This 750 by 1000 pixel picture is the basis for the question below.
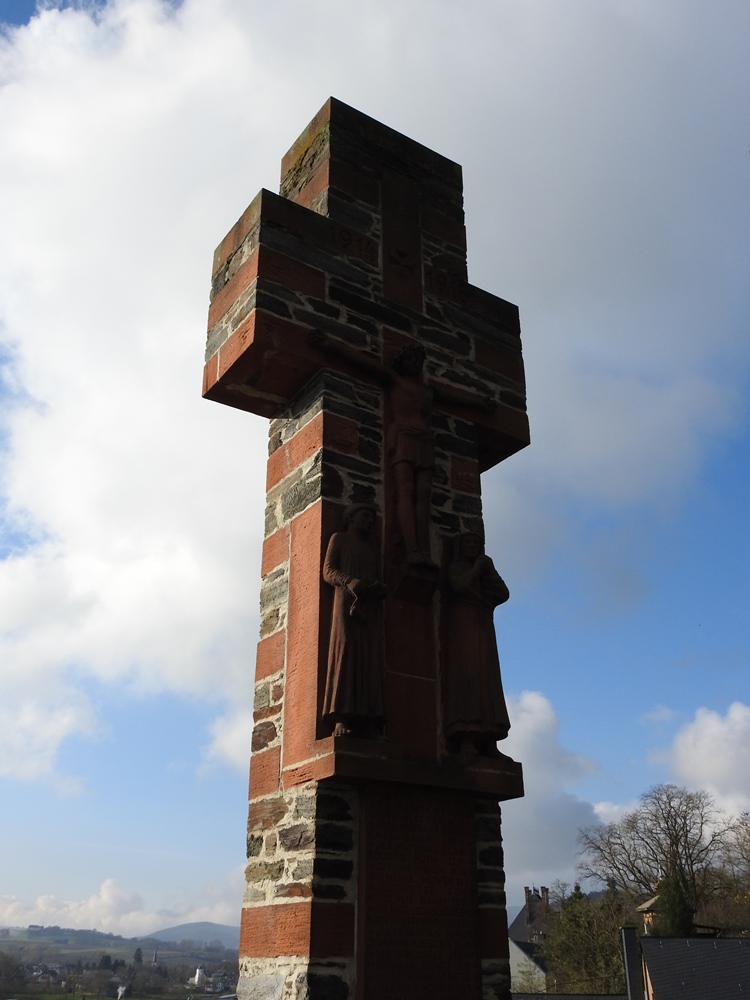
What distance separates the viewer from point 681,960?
23.2 metres

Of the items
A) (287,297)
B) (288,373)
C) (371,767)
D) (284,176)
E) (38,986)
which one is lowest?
(38,986)

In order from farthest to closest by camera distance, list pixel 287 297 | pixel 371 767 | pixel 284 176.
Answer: pixel 284 176
pixel 287 297
pixel 371 767

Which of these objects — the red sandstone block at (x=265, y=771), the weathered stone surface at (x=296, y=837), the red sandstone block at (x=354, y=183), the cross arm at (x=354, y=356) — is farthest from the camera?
the red sandstone block at (x=354, y=183)

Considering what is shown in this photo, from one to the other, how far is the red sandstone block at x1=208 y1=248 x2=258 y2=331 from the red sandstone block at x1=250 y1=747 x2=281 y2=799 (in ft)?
9.49

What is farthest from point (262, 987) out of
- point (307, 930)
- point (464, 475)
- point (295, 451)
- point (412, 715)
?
point (464, 475)

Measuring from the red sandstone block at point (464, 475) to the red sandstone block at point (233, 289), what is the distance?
179cm

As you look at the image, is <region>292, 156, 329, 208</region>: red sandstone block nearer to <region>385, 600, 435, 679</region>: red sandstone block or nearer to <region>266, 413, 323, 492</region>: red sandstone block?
<region>266, 413, 323, 492</region>: red sandstone block

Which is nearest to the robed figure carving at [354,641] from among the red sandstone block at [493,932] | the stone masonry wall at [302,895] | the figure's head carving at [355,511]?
the figure's head carving at [355,511]

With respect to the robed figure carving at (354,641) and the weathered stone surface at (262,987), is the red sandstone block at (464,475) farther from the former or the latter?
the weathered stone surface at (262,987)

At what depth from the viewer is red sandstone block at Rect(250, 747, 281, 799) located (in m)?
4.71

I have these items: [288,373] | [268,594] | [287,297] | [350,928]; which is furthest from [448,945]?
[287,297]

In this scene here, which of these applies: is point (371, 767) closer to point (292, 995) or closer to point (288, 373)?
point (292, 995)

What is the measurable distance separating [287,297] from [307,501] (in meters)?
1.37

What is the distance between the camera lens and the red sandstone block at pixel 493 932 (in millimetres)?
4594
